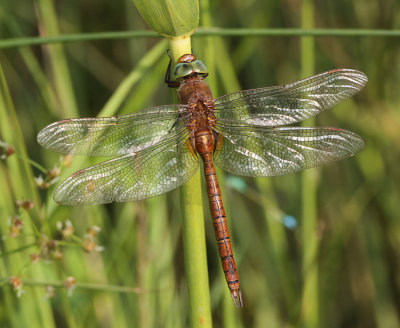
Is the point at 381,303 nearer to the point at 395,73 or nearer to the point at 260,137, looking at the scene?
the point at 395,73

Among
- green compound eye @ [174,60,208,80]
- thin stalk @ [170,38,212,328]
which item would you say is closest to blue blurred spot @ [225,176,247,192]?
green compound eye @ [174,60,208,80]

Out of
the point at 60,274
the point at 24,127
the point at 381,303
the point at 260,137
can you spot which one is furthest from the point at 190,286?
the point at 24,127

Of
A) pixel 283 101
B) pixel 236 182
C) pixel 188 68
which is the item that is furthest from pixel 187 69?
pixel 236 182

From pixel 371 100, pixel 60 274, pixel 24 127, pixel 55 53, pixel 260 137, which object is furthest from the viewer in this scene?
pixel 24 127

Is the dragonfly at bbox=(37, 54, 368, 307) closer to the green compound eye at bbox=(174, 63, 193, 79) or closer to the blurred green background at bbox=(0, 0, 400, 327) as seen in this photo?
the green compound eye at bbox=(174, 63, 193, 79)

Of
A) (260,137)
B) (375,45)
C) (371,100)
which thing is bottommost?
(260,137)

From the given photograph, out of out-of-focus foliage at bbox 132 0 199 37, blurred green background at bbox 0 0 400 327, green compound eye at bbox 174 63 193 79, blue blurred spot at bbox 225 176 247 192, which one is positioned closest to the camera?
out-of-focus foliage at bbox 132 0 199 37
